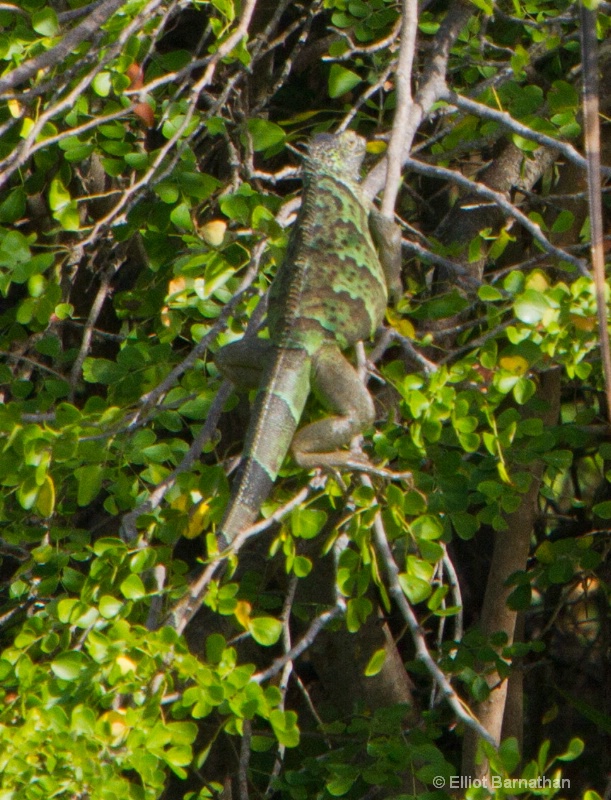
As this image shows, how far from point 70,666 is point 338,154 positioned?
5.24 feet

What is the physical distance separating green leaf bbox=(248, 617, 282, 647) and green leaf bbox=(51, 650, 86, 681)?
1.24 feet

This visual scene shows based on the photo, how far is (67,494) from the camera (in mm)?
3062

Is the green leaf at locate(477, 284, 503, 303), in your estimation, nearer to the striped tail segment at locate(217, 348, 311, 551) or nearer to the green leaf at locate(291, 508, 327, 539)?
the striped tail segment at locate(217, 348, 311, 551)

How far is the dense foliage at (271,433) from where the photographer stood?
2.20m

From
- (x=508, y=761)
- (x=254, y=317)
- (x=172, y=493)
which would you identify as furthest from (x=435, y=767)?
(x=254, y=317)

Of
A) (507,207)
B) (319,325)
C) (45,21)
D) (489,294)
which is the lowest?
(319,325)

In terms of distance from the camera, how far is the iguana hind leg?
97.7 inches

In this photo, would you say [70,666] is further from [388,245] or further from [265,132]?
[265,132]

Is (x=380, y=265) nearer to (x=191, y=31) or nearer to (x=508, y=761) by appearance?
(x=508, y=761)

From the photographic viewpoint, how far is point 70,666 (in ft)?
7.18

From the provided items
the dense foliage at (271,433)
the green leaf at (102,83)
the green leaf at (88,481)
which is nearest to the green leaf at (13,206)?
the dense foliage at (271,433)

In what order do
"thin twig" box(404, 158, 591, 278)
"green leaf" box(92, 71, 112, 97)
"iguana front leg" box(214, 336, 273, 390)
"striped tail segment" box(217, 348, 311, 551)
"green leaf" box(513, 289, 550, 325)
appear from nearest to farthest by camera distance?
"green leaf" box(513, 289, 550, 325) < "striped tail segment" box(217, 348, 311, 551) < "thin twig" box(404, 158, 591, 278) < "iguana front leg" box(214, 336, 273, 390) < "green leaf" box(92, 71, 112, 97)

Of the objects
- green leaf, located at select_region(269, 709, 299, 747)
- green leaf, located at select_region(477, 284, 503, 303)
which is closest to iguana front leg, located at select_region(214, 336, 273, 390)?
green leaf, located at select_region(477, 284, 503, 303)

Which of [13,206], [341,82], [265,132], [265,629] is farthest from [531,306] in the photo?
[13,206]
